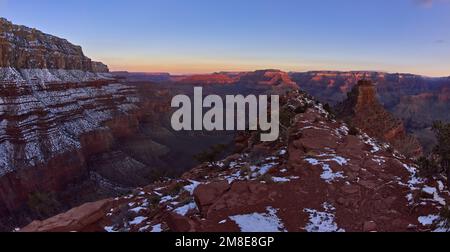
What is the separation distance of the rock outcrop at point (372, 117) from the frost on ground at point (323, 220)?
35.1 m

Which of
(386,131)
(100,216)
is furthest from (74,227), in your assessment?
(386,131)

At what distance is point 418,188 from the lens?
12523 mm

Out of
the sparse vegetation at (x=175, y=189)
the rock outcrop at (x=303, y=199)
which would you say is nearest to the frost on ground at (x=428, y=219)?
the rock outcrop at (x=303, y=199)

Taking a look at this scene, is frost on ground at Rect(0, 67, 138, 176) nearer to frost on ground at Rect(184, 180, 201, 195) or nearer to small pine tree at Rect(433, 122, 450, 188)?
frost on ground at Rect(184, 180, 201, 195)

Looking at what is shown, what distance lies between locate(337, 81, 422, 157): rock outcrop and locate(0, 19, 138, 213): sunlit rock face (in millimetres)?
34939

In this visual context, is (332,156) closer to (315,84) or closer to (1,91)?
(1,91)

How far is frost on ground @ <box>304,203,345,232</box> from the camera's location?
10.2 meters

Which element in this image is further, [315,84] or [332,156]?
[315,84]

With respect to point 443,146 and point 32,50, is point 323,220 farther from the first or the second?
point 32,50

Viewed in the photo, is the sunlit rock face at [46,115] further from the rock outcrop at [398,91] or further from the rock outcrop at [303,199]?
the rock outcrop at [398,91]

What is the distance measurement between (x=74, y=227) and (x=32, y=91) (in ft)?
156

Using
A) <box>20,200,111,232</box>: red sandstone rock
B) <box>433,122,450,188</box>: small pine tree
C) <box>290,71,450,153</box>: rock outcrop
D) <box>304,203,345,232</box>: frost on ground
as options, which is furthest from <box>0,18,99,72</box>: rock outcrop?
<box>290,71,450,153</box>: rock outcrop

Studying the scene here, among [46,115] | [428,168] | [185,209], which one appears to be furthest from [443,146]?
[46,115]

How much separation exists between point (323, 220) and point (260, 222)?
177 cm
